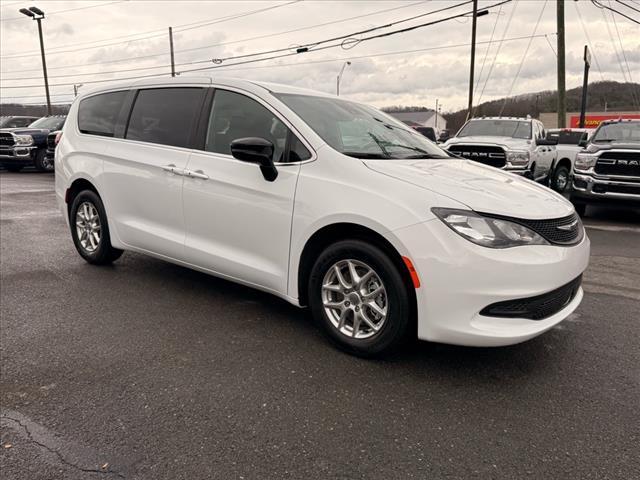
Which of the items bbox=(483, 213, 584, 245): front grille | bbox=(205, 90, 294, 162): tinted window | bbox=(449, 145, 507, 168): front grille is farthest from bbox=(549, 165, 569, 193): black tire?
bbox=(205, 90, 294, 162): tinted window

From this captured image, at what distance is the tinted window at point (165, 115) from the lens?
438cm

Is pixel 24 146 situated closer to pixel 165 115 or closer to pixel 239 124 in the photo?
A: pixel 165 115

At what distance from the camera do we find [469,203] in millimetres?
3029

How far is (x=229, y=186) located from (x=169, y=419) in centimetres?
180

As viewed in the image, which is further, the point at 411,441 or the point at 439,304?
the point at 439,304

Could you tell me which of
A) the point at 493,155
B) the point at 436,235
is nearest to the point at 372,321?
the point at 436,235

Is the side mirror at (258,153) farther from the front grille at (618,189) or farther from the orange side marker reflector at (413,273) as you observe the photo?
the front grille at (618,189)

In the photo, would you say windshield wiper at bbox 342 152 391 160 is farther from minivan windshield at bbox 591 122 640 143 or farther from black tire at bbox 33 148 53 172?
black tire at bbox 33 148 53 172

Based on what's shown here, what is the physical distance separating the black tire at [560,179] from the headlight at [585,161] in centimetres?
417

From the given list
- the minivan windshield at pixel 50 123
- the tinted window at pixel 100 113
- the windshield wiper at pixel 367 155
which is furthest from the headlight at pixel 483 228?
the minivan windshield at pixel 50 123

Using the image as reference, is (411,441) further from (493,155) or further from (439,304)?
(493,155)

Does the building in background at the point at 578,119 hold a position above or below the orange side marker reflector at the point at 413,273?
below

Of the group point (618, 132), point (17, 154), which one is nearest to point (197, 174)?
point (618, 132)

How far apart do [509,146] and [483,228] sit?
8153 millimetres
